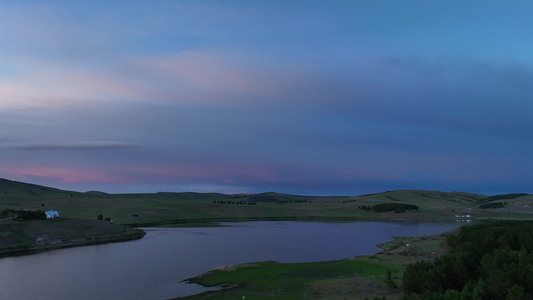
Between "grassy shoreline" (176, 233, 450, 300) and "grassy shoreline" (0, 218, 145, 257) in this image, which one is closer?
"grassy shoreline" (176, 233, 450, 300)

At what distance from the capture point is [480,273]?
39.8 meters

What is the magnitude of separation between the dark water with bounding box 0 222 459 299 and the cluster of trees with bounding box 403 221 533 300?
27.4 meters

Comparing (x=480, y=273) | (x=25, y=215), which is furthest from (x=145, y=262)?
(x=25, y=215)

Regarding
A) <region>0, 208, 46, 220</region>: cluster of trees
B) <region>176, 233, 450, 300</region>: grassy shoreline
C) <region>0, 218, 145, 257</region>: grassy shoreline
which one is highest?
<region>0, 208, 46, 220</region>: cluster of trees

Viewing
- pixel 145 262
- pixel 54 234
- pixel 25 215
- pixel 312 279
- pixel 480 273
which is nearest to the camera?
pixel 480 273

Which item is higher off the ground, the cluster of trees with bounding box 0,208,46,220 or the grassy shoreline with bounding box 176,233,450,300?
the cluster of trees with bounding box 0,208,46,220

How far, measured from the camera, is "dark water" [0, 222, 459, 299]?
49.4 m

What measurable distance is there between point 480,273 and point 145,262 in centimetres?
5242

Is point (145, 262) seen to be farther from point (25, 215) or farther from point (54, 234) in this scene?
point (25, 215)

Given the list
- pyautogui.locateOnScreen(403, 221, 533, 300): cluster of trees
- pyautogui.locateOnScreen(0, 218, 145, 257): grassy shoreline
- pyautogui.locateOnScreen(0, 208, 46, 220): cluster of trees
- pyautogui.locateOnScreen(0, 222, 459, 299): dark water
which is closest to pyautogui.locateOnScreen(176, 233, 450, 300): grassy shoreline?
pyautogui.locateOnScreen(0, 222, 459, 299): dark water

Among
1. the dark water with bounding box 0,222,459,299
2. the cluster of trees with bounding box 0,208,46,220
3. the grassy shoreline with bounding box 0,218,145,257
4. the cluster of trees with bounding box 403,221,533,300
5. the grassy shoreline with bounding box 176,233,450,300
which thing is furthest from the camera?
the cluster of trees with bounding box 0,208,46,220

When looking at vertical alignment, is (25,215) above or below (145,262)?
above

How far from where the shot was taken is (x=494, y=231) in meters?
55.0

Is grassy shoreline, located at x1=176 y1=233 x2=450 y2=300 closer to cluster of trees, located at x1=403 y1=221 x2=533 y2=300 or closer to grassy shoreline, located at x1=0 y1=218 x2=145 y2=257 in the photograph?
cluster of trees, located at x1=403 y1=221 x2=533 y2=300
